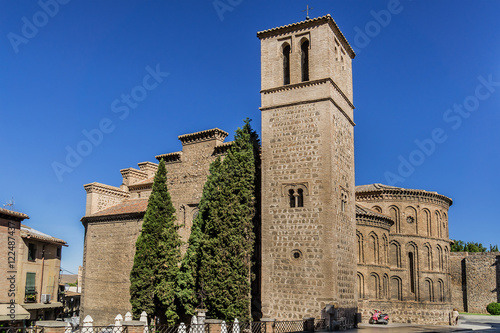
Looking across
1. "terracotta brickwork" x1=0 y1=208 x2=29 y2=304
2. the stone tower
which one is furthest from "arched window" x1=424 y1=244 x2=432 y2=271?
"terracotta brickwork" x1=0 y1=208 x2=29 y2=304

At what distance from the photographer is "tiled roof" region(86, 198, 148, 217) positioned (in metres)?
24.8

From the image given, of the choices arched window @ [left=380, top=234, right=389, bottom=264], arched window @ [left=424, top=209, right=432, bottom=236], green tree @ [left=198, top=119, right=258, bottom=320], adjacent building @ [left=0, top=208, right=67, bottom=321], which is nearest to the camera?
green tree @ [left=198, top=119, right=258, bottom=320]

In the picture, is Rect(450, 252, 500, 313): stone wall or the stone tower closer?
the stone tower

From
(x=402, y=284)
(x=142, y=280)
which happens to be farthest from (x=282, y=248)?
(x=402, y=284)

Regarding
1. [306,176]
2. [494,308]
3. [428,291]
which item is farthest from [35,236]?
[494,308]

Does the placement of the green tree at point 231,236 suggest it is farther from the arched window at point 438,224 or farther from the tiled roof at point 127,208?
the arched window at point 438,224

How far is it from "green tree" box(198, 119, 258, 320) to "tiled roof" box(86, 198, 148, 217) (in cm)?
609

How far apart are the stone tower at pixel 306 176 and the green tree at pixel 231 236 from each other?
2.34 feet

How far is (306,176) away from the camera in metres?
18.2

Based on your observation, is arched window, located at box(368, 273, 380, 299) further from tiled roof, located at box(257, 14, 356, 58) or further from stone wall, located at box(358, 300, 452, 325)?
tiled roof, located at box(257, 14, 356, 58)

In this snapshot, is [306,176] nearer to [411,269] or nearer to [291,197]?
[291,197]

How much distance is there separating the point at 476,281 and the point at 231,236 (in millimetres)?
28832

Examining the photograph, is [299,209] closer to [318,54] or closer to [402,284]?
[318,54]

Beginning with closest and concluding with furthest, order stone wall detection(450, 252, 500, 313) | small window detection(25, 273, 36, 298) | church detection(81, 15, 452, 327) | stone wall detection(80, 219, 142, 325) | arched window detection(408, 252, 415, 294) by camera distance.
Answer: church detection(81, 15, 452, 327), stone wall detection(80, 219, 142, 325), small window detection(25, 273, 36, 298), arched window detection(408, 252, 415, 294), stone wall detection(450, 252, 500, 313)
